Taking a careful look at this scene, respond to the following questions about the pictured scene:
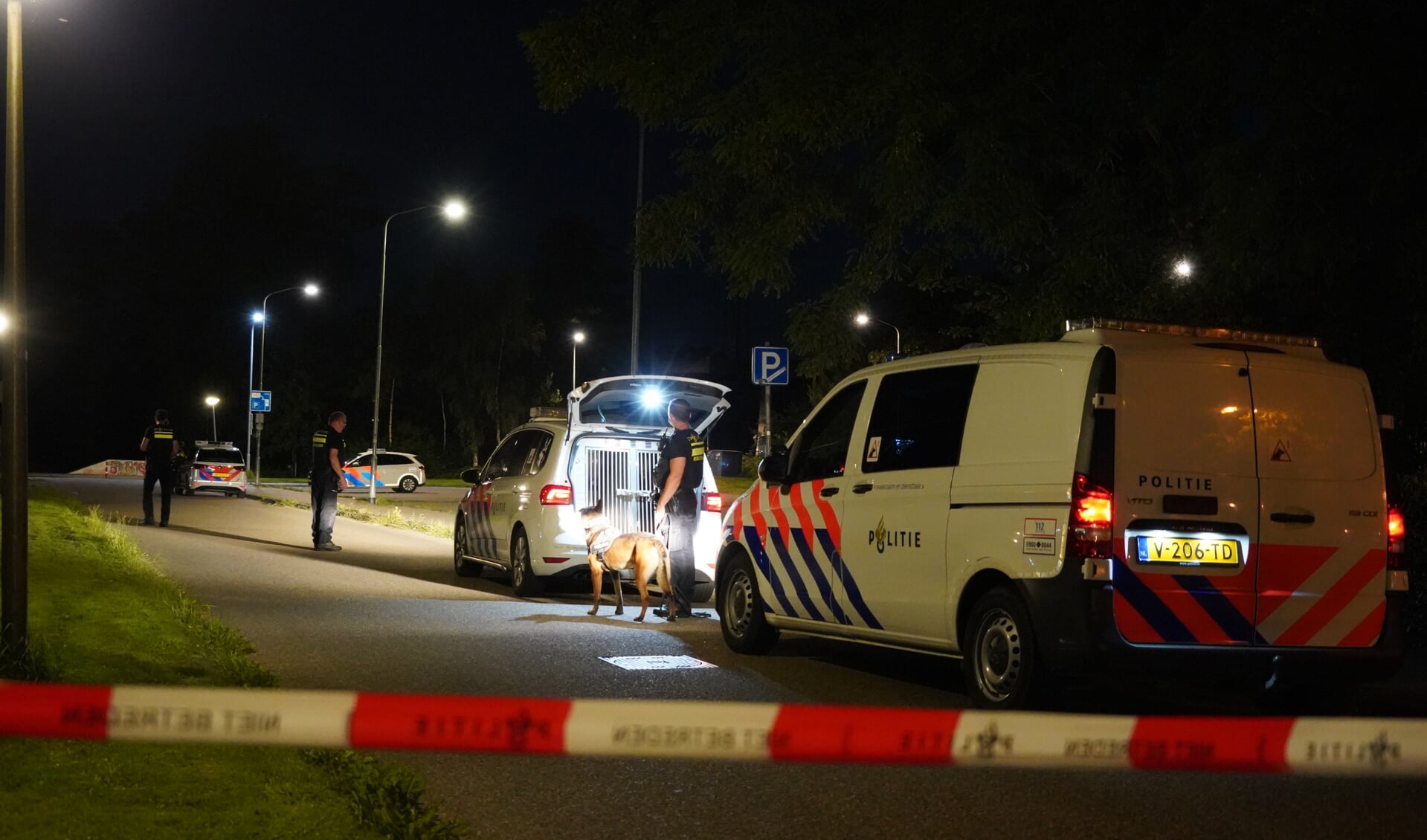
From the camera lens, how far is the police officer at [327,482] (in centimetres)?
2142

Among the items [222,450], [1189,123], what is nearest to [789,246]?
[1189,123]

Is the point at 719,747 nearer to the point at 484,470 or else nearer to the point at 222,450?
the point at 484,470

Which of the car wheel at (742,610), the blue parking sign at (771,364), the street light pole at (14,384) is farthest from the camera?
the blue parking sign at (771,364)

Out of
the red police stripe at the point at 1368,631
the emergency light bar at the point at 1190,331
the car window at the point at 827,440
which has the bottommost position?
the red police stripe at the point at 1368,631

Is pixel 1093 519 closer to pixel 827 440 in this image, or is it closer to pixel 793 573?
pixel 793 573

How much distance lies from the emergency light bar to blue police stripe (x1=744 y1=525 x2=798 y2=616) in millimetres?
3159

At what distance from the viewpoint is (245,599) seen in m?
14.5

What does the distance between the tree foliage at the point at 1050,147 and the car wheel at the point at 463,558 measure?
3820 mm

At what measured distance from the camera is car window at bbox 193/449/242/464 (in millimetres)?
44438

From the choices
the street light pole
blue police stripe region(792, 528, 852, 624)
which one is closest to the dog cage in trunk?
blue police stripe region(792, 528, 852, 624)

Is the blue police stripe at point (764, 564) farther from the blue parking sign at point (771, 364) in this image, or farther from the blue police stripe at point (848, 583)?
the blue parking sign at point (771, 364)

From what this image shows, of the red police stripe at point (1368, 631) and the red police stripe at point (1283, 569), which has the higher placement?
the red police stripe at point (1283, 569)

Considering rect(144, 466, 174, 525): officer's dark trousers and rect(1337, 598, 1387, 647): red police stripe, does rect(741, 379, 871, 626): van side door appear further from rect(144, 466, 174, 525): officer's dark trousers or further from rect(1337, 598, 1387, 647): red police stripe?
rect(144, 466, 174, 525): officer's dark trousers

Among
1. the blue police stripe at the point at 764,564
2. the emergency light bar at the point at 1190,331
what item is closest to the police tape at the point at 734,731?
the emergency light bar at the point at 1190,331
